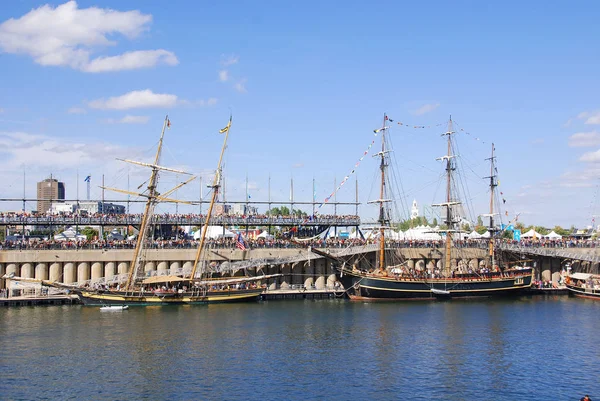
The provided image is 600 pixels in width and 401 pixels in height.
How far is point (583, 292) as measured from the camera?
92500mm

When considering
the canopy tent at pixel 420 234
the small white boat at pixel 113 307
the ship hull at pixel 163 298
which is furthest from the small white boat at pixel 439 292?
the canopy tent at pixel 420 234

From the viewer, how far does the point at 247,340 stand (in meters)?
60.6

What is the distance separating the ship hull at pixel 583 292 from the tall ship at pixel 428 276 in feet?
17.4

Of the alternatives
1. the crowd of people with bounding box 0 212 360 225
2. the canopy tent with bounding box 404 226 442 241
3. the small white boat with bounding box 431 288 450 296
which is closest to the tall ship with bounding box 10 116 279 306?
the crowd of people with bounding box 0 212 360 225

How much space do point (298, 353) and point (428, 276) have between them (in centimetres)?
4140

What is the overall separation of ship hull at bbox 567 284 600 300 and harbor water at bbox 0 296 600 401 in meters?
11.8

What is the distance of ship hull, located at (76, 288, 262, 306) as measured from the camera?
268 feet

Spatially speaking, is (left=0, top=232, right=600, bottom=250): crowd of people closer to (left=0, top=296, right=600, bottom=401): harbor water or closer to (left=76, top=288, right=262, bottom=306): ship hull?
(left=76, top=288, right=262, bottom=306): ship hull

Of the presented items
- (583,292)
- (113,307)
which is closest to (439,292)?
(583,292)

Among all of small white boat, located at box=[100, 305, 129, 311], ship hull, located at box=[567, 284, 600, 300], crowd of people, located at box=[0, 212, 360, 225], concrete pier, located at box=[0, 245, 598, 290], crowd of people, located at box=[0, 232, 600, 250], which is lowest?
small white boat, located at box=[100, 305, 129, 311]

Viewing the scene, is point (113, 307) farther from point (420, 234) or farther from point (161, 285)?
point (420, 234)

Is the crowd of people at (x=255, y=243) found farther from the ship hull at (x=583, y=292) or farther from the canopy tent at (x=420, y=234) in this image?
the canopy tent at (x=420, y=234)

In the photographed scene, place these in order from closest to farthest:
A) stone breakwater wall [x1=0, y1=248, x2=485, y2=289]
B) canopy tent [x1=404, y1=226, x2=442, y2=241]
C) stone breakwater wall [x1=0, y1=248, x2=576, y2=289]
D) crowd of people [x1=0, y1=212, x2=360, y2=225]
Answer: stone breakwater wall [x1=0, y1=248, x2=485, y2=289], stone breakwater wall [x1=0, y1=248, x2=576, y2=289], crowd of people [x1=0, y1=212, x2=360, y2=225], canopy tent [x1=404, y1=226, x2=442, y2=241]

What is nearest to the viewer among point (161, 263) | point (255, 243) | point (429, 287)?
point (161, 263)
